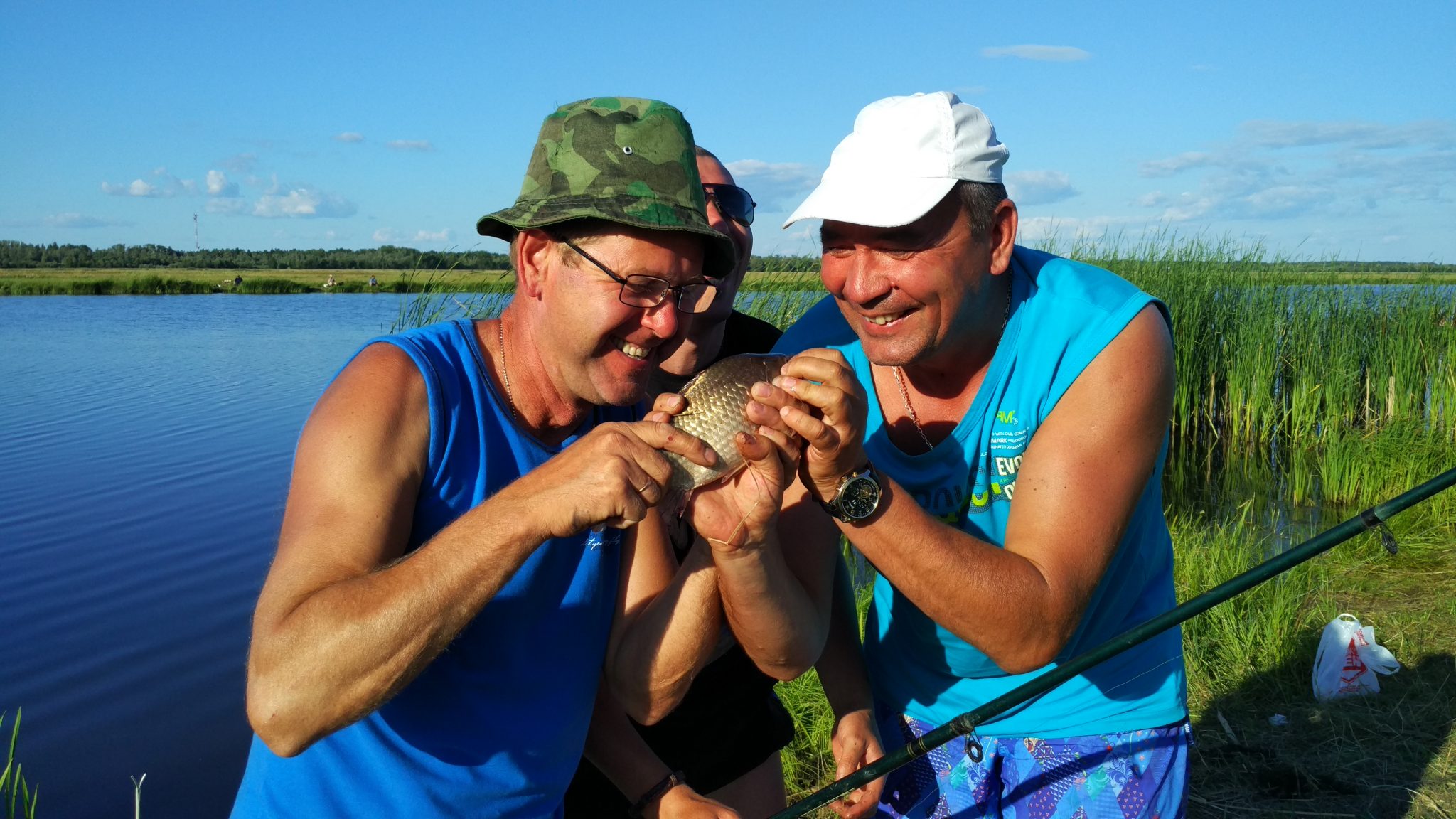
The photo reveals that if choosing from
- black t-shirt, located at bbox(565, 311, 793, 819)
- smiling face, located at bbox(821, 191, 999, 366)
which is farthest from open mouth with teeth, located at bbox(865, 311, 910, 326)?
black t-shirt, located at bbox(565, 311, 793, 819)

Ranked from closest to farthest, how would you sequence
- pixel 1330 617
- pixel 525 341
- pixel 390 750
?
pixel 390 750 → pixel 525 341 → pixel 1330 617

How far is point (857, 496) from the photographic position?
2.12 meters

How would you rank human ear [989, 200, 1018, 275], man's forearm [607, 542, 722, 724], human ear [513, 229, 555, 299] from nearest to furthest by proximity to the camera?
1. human ear [513, 229, 555, 299]
2. man's forearm [607, 542, 722, 724]
3. human ear [989, 200, 1018, 275]

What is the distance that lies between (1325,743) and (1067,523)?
A: 148 inches

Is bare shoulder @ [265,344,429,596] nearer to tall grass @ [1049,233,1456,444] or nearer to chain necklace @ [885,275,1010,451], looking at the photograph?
chain necklace @ [885,275,1010,451]

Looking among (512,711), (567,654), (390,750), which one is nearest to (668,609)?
(567,654)

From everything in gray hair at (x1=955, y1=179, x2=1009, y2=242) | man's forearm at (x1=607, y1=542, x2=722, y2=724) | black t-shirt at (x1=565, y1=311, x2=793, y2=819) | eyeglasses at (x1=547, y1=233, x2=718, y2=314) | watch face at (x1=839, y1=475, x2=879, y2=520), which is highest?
gray hair at (x1=955, y1=179, x2=1009, y2=242)

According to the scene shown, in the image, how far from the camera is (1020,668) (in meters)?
2.26

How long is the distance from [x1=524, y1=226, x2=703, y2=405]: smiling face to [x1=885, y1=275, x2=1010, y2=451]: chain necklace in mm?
656

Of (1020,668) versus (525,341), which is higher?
(525,341)

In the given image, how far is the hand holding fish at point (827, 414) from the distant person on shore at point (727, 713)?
820mm

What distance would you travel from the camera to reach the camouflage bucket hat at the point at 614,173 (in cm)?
222

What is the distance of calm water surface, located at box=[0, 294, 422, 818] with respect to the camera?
20.4ft

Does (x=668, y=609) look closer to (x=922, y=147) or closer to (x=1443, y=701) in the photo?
(x=922, y=147)
